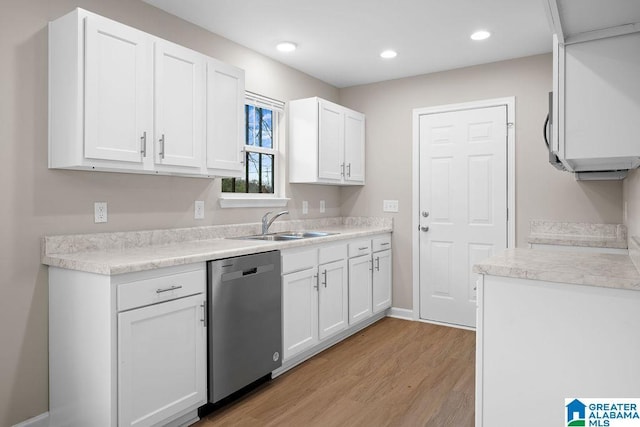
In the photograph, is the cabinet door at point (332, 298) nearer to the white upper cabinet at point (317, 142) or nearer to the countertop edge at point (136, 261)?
the countertop edge at point (136, 261)

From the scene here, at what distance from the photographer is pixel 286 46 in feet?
11.5

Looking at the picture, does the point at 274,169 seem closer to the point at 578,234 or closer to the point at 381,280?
the point at 381,280

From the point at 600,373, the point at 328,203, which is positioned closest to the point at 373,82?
the point at 328,203

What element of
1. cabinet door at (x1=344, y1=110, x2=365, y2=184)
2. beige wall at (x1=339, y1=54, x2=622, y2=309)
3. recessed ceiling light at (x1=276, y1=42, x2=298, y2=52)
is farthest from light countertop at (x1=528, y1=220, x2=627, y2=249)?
recessed ceiling light at (x1=276, y1=42, x2=298, y2=52)

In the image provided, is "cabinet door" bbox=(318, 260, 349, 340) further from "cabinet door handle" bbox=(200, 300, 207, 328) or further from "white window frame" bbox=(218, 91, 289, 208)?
"cabinet door handle" bbox=(200, 300, 207, 328)

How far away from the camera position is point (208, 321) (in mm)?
2316

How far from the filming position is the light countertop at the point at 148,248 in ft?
6.58

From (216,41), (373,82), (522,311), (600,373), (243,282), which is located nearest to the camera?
(600,373)

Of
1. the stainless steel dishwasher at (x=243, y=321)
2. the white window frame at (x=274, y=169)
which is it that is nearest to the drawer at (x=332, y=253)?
the stainless steel dishwasher at (x=243, y=321)

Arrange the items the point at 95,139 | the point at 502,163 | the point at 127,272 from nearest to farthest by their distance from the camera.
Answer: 1. the point at 127,272
2. the point at 95,139
3. the point at 502,163

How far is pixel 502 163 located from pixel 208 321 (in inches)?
116

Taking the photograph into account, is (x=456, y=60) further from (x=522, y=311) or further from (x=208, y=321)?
(x=208, y=321)

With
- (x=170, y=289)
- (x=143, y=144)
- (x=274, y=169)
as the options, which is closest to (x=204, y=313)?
(x=170, y=289)

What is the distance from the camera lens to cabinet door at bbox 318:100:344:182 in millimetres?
3930
